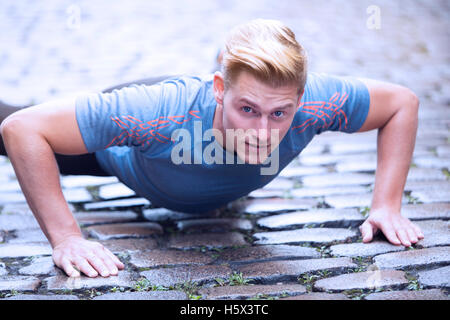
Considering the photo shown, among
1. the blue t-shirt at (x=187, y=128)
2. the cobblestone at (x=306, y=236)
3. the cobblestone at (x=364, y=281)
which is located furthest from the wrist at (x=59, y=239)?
the cobblestone at (x=364, y=281)

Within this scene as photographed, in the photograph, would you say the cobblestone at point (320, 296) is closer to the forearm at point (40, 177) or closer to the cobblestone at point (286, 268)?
the cobblestone at point (286, 268)

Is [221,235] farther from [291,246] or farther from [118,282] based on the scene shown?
[118,282]

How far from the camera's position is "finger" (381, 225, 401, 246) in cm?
334

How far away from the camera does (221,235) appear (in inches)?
146

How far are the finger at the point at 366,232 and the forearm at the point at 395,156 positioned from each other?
0.16 m

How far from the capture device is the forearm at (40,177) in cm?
318

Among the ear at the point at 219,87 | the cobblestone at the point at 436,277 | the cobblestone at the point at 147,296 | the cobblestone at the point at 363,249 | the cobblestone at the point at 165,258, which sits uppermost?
the ear at the point at 219,87

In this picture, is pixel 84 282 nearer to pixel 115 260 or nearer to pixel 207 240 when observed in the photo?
pixel 115 260

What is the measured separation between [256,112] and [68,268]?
3.59 feet

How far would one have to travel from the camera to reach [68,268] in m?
3.08

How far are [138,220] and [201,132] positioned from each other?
3.11 feet

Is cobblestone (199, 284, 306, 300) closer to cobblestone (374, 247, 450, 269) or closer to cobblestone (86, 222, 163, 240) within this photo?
cobblestone (374, 247, 450, 269)

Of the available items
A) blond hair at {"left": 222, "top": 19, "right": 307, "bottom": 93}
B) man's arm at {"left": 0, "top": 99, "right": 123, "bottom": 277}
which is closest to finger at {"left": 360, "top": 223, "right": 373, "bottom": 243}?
blond hair at {"left": 222, "top": 19, "right": 307, "bottom": 93}
